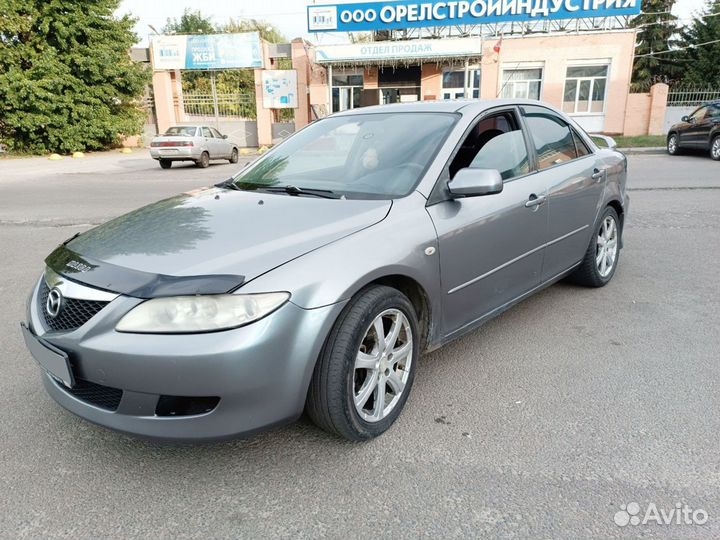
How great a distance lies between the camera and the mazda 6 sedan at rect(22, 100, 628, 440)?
204 cm

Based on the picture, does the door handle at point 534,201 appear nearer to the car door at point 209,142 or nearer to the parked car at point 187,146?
the parked car at point 187,146

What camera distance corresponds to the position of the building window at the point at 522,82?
25938 millimetres

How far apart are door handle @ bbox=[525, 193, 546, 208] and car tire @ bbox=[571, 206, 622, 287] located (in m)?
1.06

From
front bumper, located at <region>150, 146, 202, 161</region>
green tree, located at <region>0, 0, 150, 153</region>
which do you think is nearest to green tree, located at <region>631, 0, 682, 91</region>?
green tree, located at <region>0, 0, 150, 153</region>

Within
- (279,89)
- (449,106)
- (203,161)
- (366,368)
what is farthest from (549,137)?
(279,89)

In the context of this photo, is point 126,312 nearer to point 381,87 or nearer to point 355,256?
point 355,256

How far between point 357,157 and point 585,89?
26.1m

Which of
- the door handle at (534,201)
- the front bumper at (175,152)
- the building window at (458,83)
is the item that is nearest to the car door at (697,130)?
the building window at (458,83)

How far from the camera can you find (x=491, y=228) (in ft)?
10.2

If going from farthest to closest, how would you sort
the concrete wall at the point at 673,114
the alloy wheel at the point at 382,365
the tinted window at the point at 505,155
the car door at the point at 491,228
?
the concrete wall at the point at 673,114
the tinted window at the point at 505,155
the car door at the point at 491,228
the alloy wheel at the point at 382,365

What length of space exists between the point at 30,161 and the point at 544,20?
935 inches

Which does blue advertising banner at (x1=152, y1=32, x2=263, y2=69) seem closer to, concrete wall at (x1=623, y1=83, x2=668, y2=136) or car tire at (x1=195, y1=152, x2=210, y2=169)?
car tire at (x1=195, y1=152, x2=210, y2=169)

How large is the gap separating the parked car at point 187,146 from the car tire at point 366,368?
16.8 m

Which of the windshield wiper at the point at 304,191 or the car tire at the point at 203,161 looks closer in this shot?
the windshield wiper at the point at 304,191
